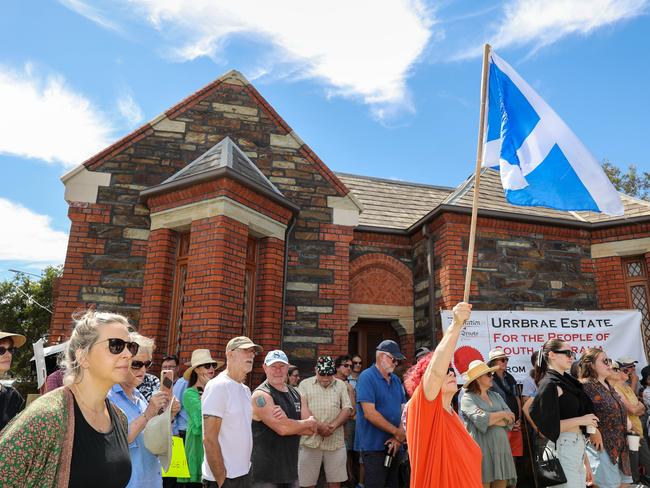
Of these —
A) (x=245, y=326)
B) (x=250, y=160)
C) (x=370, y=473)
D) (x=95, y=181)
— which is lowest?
(x=370, y=473)

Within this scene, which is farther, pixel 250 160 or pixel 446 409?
pixel 250 160

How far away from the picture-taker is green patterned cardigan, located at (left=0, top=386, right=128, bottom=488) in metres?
1.60

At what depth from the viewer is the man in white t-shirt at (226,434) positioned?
11.0ft

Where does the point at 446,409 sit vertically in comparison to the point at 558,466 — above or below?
above

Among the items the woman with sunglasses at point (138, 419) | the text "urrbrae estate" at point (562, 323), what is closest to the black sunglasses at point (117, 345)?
the woman with sunglasses at point (138, 419)

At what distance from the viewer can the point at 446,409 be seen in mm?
2951

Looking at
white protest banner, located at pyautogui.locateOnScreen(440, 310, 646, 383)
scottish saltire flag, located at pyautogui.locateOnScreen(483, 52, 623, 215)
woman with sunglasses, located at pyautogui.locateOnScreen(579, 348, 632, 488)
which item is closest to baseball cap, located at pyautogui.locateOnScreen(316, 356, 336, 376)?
woman with sunglasses, located at pyautogui.locateOnScreen(579, 348, 632, 488)

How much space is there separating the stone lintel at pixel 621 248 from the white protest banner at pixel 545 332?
1.67 metres

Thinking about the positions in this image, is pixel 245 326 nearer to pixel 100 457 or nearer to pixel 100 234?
pixel 100 234

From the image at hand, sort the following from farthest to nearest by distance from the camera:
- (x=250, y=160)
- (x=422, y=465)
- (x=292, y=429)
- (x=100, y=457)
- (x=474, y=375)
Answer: (x=250, y=160) < (x=474, y=375) < (x=292, y=429) < (x=422, y=465) < (x=100, y=457)

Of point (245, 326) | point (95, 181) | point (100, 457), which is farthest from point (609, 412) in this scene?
point (95, 181)

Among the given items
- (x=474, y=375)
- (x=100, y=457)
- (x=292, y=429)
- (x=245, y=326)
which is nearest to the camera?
(x=100, y=457)

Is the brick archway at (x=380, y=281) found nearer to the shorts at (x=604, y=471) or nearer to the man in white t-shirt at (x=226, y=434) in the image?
the shorts at (x=604, y=471)

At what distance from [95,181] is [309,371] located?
4.73 metres
